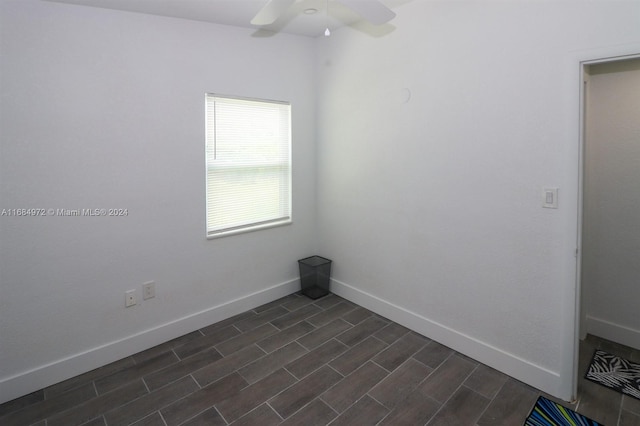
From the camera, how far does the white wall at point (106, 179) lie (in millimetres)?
2135

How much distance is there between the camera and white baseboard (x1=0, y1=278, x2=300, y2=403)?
7.19 ft

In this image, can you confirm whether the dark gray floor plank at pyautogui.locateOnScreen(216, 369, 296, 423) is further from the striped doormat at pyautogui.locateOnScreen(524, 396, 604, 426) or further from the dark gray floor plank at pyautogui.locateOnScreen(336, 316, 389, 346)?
the striped doormat at pyautogui.locateOnScreen(524, 396, 604, 426)

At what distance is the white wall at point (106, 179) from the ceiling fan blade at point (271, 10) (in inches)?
45.6

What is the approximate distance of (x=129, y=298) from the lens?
2.60 meters

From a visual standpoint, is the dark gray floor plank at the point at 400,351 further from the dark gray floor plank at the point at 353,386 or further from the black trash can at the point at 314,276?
the black trash can at the point at 314,276

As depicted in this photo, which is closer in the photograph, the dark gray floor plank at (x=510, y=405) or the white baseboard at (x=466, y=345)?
the dark gray floor plank at (x=510, y=405)

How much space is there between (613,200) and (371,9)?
7.77 ft

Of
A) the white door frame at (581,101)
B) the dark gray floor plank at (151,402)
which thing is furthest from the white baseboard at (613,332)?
the dark gray floor plank at (151,402)

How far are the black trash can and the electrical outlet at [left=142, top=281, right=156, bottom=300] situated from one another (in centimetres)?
143

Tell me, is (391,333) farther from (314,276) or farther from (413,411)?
(314,276)

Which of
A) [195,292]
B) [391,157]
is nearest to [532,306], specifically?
[391,157]

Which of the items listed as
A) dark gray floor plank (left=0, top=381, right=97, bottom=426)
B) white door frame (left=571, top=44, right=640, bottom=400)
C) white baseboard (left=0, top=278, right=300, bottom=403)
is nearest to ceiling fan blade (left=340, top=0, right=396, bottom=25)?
white door frame (left=571, top=44, right=640, bottom=400)

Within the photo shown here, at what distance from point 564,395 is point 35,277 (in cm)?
338

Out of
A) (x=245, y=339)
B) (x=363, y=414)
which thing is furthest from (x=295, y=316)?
(x=363, y=414)
